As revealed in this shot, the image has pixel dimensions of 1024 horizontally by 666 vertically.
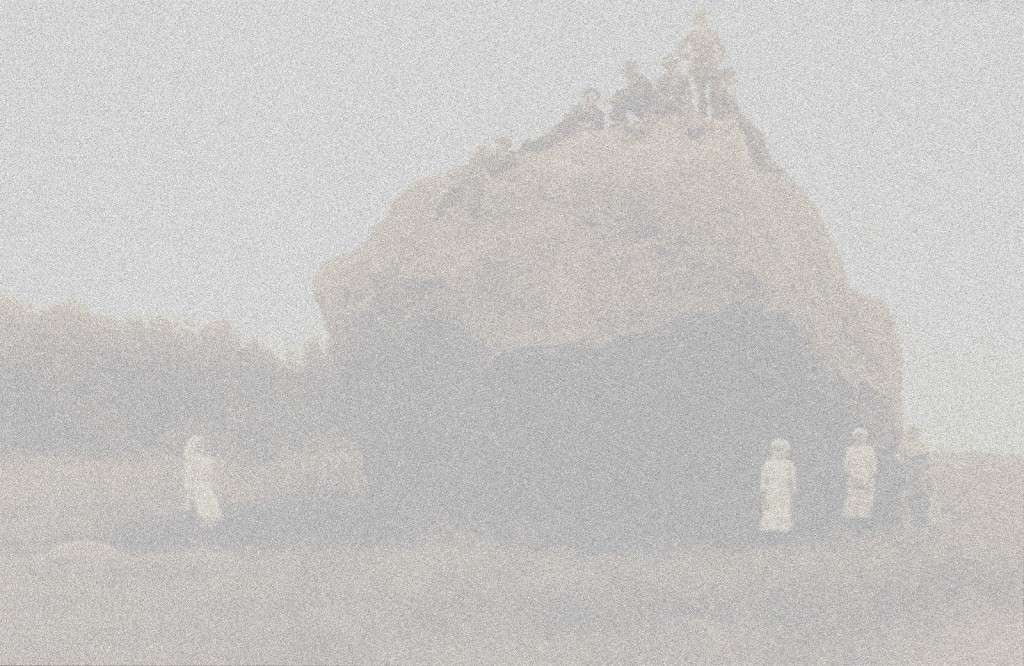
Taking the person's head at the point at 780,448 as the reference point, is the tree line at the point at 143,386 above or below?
above

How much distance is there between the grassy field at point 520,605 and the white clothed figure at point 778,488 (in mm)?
390

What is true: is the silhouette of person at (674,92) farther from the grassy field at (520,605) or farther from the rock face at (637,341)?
the grassy field at (520,605)

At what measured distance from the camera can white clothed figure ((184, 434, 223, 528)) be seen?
2539 cm

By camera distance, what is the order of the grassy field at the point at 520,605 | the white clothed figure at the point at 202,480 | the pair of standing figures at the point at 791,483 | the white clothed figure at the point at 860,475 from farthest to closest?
the white clothed figure at the point at 202,480, the white clothed figure at the point at 860,475, the pair of standing figures at the point at 791,483, the grassy field at the point at 520,605

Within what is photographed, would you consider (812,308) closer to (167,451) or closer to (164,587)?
(164,587)

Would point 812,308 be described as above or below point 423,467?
above

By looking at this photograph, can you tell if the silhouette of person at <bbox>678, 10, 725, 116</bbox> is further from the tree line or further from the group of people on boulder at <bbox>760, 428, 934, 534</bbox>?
the tree line

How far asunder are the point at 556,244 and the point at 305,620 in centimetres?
672

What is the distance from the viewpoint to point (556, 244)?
2362 centimetres

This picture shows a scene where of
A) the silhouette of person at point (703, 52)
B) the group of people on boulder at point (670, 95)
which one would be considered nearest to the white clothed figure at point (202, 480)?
the group of people on boulder at point (670, 95)

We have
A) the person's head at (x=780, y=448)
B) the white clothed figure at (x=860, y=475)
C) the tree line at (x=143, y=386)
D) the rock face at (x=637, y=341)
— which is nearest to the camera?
the person's head at (x=780, y=448)

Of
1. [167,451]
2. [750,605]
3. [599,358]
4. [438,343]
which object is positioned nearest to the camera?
[750,605]

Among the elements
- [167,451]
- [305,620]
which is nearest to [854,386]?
[305,620]

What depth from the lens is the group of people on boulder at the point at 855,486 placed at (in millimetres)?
22812
